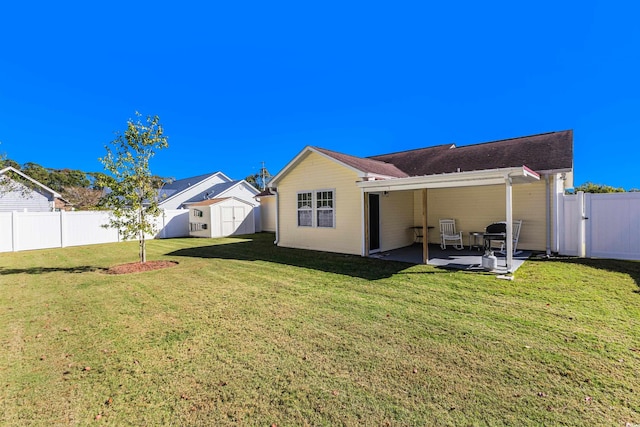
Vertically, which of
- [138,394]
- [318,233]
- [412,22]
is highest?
[412,22]

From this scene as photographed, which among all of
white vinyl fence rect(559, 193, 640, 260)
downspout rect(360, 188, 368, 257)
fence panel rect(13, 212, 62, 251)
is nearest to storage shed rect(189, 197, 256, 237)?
fence panel rect(13, 212, 62, 251)

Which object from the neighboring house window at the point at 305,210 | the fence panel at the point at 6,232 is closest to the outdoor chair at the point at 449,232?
the neighboring house window at the point at 305,210

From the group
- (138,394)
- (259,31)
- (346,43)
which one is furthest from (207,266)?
(346,43)

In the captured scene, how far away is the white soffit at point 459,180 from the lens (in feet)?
21.9

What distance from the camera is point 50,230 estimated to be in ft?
46.3

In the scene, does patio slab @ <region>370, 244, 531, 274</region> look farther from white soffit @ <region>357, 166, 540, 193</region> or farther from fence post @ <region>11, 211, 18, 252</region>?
fence post @ <region>11, 211, 18, 252</region>

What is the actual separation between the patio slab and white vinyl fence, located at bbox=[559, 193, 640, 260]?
1.30 metres

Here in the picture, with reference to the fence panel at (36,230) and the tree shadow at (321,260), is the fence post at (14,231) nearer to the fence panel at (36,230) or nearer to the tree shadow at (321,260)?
the fence panel at (36,230)

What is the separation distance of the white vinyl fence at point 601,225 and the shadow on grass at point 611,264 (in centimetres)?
38

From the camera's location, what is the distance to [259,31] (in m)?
15.6

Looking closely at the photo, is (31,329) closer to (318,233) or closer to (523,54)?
(318,233)

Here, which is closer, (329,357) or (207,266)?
(329,357)

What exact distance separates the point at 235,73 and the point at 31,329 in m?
21.3

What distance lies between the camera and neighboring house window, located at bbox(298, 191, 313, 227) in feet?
37.4
